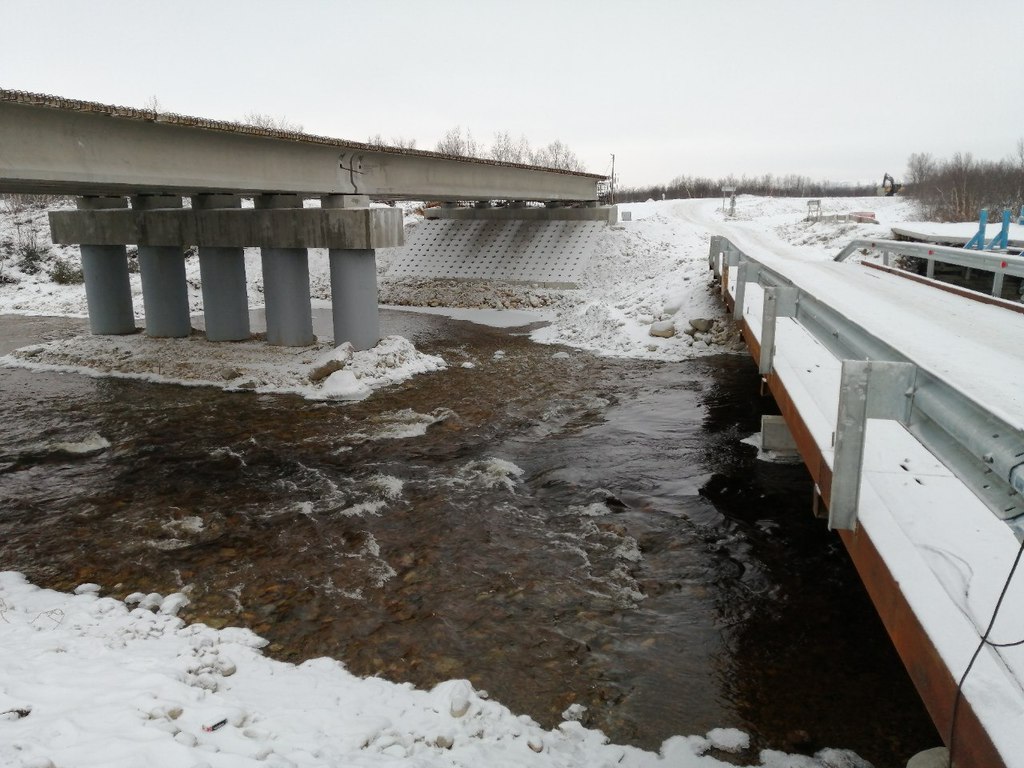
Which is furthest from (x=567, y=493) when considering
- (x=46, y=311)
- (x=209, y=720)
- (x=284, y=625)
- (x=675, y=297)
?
(x=46, y=311)

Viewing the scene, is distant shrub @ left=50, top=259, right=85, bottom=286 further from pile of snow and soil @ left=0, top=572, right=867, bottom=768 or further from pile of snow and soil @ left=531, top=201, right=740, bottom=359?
pile of snow and soil @ left=0, top=572, right=867, bottom=768

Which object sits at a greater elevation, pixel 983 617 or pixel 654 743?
pixel 983 617

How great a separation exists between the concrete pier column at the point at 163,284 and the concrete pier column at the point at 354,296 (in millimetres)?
5889

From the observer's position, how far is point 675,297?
904 inches

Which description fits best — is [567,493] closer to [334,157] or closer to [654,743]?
[654,743]

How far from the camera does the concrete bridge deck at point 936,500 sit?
9.82 feet

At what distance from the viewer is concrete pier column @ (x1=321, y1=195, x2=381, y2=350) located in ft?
60.8

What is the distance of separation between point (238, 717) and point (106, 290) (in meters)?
21.1

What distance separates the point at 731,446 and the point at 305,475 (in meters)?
6.54

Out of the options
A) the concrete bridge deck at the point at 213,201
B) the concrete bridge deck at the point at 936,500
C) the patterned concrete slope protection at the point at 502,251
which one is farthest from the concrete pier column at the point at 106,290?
the concrete bridge deck at the point at 936,500

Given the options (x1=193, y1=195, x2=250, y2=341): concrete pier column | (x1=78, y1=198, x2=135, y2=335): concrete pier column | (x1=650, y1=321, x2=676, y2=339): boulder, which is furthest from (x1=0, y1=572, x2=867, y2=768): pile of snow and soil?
(x1=78, y1=198, x2=135, y2=335): concrete pier column

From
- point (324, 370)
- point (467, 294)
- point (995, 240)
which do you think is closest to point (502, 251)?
point (467, 294)

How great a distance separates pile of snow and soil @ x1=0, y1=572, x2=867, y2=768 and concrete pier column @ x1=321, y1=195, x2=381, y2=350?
1281 centimetres

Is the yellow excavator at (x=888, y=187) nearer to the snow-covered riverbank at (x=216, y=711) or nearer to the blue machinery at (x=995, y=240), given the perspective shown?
the blue machinery at (x=995, y=240)
